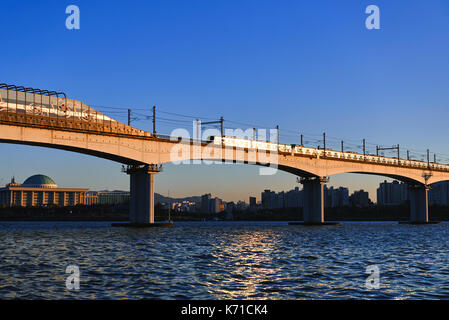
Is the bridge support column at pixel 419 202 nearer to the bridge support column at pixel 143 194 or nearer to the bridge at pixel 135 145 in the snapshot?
the bridge at pixel 135 145

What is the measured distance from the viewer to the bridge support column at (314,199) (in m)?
89.9

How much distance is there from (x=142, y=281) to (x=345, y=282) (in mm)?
8064

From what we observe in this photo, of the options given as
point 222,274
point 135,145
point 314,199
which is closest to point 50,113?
point 135,145

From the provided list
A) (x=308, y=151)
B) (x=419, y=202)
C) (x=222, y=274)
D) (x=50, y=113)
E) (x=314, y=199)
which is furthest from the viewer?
(x=419, y=202)

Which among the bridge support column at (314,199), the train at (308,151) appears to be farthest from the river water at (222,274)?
the bridge support column at (314,199)

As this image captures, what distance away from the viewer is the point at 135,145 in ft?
209

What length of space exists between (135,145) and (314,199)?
39.4 metres

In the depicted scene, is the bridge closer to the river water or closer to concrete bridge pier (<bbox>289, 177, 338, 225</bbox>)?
concrete bridge pier (<bbox>289, 177, 338, 225</bbox>)

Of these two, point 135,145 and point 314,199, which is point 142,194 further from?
point 314,199

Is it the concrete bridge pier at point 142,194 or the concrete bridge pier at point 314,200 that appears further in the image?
the concrete bridge pier at point 314,200
